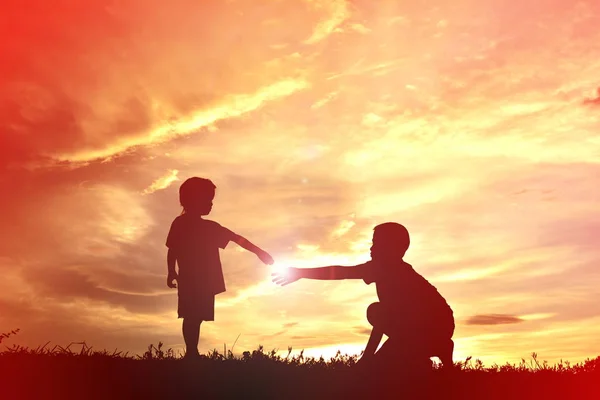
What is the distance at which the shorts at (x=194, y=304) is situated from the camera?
12250 millimetres

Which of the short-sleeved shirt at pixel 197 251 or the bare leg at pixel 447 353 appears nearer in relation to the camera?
the bare leg at pixel 447 353

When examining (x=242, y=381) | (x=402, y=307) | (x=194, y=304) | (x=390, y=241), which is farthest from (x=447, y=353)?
(x=194, y=304)

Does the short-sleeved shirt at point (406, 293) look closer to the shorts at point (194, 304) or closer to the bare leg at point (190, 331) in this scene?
the shorts at point (194, 304)

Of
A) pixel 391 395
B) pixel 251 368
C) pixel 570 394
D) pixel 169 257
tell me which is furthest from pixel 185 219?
pixel 570 394

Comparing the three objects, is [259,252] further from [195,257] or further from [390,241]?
[390,241]

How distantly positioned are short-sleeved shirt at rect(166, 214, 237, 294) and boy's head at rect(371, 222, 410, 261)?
11.7 ft

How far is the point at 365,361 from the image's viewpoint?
34.6ft

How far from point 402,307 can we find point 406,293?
8.3 inches

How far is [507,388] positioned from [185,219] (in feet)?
19.8

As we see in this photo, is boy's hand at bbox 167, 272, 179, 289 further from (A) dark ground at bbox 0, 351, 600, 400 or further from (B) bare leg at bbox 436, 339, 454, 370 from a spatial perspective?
(B) bare leg at bbox 436, 339, 454, 370

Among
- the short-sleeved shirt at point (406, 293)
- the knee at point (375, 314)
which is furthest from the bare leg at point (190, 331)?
the short-sleeved shirt at point (406, 293)

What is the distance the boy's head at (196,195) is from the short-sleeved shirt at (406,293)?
11.7 feet

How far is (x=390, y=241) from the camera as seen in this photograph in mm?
10078

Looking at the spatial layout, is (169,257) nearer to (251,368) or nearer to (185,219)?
(185,219)
